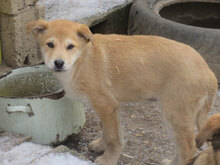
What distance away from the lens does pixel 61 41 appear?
148 inches

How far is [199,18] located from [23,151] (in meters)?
4.88

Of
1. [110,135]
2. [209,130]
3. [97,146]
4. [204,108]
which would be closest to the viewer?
[209,130]

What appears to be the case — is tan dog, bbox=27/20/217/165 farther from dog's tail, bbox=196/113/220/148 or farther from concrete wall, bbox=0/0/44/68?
concrete wall, bbox=0/0/44/68

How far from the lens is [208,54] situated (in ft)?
19.7

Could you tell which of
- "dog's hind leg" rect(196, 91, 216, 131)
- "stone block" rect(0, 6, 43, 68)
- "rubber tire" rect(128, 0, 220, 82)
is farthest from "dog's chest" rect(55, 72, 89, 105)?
"rubber tire" rect(128, 0, 220, 82)

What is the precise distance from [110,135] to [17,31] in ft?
8.43

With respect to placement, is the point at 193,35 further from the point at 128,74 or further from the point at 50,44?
the point at 50,44

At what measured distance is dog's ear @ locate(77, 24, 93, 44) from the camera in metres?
3.78

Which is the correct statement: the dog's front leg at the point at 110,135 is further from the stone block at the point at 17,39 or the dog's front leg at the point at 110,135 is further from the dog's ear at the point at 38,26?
the stone block at the point at 17,39

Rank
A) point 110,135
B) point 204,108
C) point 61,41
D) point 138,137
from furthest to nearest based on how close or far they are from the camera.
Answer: point 138,137, point 110,135, point 204,108, point 61,41

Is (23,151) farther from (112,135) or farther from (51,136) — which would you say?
(112,135)

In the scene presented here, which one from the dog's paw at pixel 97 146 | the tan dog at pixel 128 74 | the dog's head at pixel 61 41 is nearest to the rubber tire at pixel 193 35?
the tan dog at pixel 128 74

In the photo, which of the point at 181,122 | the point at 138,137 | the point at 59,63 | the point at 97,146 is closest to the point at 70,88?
the point at 59,63

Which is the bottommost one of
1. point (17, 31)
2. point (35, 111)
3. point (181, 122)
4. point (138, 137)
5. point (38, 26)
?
point (138, 137)
